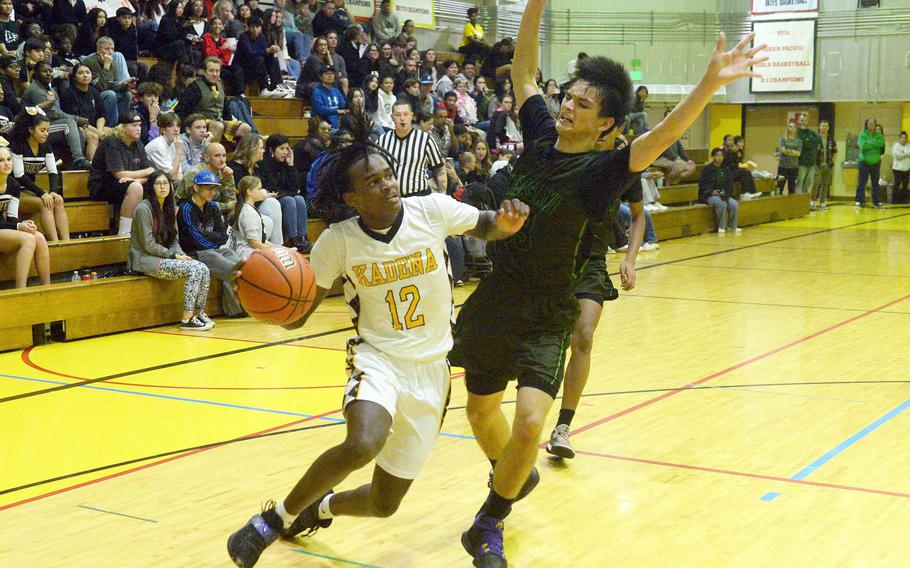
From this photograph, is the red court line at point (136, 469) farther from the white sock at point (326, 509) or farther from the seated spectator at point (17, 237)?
the seated spectator at point (17, 237)

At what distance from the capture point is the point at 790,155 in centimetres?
2183

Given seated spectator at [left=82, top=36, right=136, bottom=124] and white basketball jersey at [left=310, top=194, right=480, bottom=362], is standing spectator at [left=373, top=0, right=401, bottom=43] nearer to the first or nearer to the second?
seated spectator at [left=82, top=36, right=136, bottom=124]

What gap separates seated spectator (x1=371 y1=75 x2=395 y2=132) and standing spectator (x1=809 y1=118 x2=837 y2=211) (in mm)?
11466

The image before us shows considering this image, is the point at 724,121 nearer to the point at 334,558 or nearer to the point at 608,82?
the point at 608,82

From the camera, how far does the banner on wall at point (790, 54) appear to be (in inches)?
960

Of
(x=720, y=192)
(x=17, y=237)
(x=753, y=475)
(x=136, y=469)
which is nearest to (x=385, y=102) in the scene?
(x=720, y=192)

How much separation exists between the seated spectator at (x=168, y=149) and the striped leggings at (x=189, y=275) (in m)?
1.60

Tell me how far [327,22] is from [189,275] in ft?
27.8

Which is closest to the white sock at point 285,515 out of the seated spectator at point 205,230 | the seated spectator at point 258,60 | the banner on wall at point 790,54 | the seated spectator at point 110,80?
the seated spectator at point 205,230

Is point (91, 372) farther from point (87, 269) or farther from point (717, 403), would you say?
point (717, 403)

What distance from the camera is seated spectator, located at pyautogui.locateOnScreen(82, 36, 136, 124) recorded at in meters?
11.4

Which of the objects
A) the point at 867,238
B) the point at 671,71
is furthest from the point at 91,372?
A: the point at 671,71

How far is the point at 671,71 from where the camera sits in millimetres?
24984

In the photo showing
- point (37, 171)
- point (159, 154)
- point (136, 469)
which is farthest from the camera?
point (159, 154)
